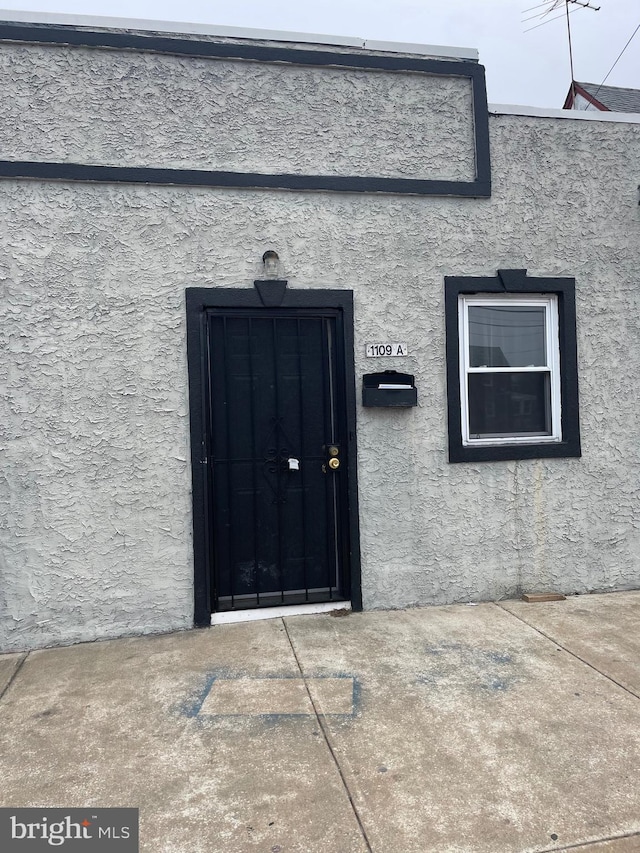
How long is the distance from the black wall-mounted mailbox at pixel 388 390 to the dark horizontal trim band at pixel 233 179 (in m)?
1.44

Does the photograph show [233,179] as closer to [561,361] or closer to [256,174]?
[256,174]

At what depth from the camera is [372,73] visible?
488 cm

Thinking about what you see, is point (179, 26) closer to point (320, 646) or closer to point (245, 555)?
point (245, 555)

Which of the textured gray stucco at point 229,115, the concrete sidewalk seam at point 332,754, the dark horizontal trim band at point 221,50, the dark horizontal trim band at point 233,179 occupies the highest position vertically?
the dark horizontal trim band at point 221,50

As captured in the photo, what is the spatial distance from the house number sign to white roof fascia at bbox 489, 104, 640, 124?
6.82 feet

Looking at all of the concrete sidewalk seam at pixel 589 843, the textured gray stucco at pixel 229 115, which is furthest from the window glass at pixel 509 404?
the concrete sidewalk seam at pixel 589 843

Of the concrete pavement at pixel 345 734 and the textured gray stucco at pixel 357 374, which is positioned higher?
the textured gray stucco at pixel 357 374

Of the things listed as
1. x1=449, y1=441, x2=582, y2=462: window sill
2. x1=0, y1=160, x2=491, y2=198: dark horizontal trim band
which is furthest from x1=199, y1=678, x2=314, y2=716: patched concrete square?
x1=0, y1=160, x2=491, y2=198: dark horizontal trim band

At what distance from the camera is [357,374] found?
191 inches

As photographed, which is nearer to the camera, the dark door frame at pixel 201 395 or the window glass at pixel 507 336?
the dark door frame at pixel 201 395

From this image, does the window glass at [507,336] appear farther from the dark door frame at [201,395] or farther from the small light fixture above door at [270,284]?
the small light fixture above door at [270,284]

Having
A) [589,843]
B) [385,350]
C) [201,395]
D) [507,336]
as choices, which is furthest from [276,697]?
[507,336]

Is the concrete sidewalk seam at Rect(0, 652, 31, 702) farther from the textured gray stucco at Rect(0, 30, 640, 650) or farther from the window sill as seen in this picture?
the window sill

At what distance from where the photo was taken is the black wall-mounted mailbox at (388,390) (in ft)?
15.7
